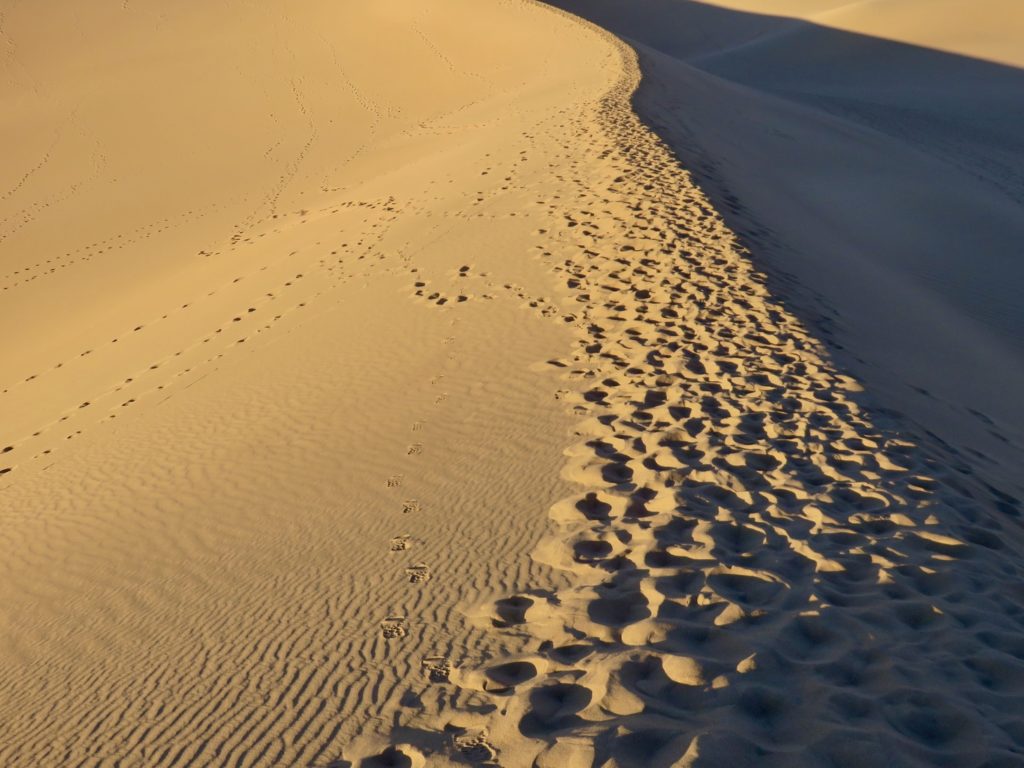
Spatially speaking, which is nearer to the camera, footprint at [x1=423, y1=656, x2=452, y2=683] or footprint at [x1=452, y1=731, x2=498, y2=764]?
footprint at [x1=452, y1=731, x2=498, y2=764]

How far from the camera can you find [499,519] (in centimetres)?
508

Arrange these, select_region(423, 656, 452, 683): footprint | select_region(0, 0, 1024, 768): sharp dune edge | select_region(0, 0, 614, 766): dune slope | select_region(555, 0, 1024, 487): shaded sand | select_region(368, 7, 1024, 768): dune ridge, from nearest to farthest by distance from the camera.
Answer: select_region(368, 7, 1024, 768): dune ridge
select_region(0, 0, 1024, 768): sharp dune edge
select_region(423, 656, 452, 683): footprint
select_region(0, 0, 614, 766): dune slope
select_region(555, 0, 1024, 487): shaded sand

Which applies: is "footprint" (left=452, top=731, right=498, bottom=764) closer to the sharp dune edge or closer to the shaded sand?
the sharp dune edge

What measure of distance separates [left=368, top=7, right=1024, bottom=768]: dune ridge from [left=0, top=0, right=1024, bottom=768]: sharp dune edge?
0.7 inches

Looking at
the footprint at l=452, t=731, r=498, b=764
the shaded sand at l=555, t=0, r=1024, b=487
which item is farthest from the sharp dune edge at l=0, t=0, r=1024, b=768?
the shaded sand at l=555, t=0, r=1024, b=487

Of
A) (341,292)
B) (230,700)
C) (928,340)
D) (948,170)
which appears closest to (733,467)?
(230,700)

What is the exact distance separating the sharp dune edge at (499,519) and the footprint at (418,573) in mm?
36

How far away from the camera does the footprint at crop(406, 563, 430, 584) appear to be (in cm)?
458

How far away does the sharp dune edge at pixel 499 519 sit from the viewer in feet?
11.5

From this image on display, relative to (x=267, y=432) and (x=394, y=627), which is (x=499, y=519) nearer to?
(x=394, y=627)

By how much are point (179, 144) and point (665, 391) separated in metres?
18.8

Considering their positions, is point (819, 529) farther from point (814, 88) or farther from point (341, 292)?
point (814, 88)

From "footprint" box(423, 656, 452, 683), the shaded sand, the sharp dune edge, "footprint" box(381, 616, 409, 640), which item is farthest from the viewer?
the shaded sand

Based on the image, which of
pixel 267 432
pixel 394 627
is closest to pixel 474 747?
pixel 394 627
